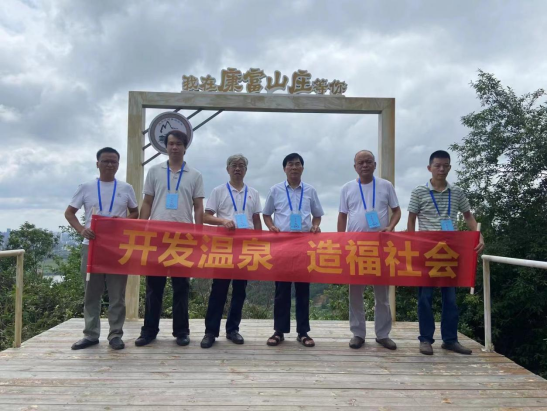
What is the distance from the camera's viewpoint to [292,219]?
3846mm

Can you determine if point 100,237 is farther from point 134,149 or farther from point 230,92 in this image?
point 230,92

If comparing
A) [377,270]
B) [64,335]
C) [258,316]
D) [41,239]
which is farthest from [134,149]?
[41,239]

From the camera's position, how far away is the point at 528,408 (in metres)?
2.53

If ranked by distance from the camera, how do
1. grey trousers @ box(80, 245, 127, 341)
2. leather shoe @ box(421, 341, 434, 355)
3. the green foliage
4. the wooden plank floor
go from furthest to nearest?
1. the green foliage
2. grey trousers @ box(80, 245, 127, 341)
3. leather shoe @ box(421, 341, 434, 355)
4. the wooden plank floor

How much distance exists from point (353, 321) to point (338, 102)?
8.06 feet

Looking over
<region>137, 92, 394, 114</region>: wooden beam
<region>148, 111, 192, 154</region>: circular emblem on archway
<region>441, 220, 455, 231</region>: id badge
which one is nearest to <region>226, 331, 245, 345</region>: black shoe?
<region>441, 220, 455, 231</region>: id badge

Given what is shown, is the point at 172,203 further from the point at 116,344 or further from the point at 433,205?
the point at 433,205

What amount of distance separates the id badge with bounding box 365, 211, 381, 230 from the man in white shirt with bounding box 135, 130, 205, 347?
1.51 m

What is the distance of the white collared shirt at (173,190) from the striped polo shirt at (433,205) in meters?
1.90

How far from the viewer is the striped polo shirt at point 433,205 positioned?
3.69m

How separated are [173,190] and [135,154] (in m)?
1.41

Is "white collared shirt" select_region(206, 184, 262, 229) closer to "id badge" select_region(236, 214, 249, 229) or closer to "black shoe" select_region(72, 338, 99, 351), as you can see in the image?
"id badge" select_region(236, 214, 249, 229)

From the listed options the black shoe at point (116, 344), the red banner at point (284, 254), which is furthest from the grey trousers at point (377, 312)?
the black shoe at point (116, 344)

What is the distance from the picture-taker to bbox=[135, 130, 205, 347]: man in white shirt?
12.3ft
